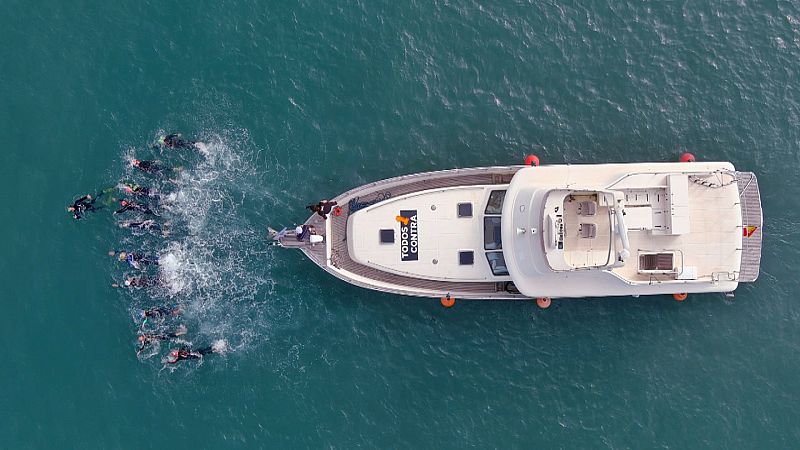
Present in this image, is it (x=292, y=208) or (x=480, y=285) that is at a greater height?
(x=292, y=208)

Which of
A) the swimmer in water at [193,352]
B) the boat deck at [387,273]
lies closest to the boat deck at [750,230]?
the boat deck at [387,273]

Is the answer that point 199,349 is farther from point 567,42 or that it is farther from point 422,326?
point 567,42

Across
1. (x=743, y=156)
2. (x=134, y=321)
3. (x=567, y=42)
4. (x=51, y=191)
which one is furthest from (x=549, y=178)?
Answer: (x=51, y=191)

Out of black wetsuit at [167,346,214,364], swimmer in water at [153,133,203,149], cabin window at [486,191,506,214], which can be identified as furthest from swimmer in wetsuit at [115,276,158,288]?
cabin window at [486,191,506,214]

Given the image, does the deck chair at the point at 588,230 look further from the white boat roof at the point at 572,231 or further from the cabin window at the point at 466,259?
the cabin window at the point at 466,259

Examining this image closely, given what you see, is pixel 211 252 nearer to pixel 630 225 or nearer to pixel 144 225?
pixel 144 225

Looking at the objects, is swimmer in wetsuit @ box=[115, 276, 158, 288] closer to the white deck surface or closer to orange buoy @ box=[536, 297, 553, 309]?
the white deck surface
